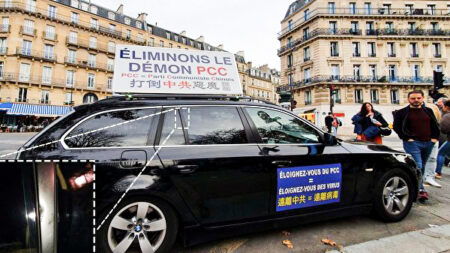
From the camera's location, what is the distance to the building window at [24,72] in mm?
27006

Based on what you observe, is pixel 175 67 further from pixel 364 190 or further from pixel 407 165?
pixel 407 165

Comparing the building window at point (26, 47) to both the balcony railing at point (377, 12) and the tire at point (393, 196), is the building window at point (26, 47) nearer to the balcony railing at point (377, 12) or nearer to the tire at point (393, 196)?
the balcony railing at point (377, 12)

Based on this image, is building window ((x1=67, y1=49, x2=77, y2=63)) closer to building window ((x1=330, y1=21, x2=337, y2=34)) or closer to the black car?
building window ((x1=330, y1=21, x2=337, y2=34))

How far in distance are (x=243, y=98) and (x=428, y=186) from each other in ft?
13.8

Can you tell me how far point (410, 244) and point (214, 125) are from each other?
2344 millimetres

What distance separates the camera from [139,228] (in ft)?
6.35

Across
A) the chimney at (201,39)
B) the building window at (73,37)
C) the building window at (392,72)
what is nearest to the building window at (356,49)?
the building window at (392,72)

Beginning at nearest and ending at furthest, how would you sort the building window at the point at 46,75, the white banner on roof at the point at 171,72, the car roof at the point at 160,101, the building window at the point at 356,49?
1. the car roof at the point at 160,101
2. the white banner on roof at the point at 171,72
3. the building window at the point at 46,75
4. the building window at the point at 356,49

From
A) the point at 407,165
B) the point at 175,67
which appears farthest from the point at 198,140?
the point at 407,165

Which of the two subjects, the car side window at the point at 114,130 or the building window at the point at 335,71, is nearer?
the car side window at the point at 114,130

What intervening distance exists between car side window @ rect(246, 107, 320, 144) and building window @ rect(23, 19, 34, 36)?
36.7 m

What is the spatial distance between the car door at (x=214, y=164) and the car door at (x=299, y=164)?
5.6 inches

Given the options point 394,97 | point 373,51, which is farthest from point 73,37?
point 394,97

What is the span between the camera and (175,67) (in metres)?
2.90
